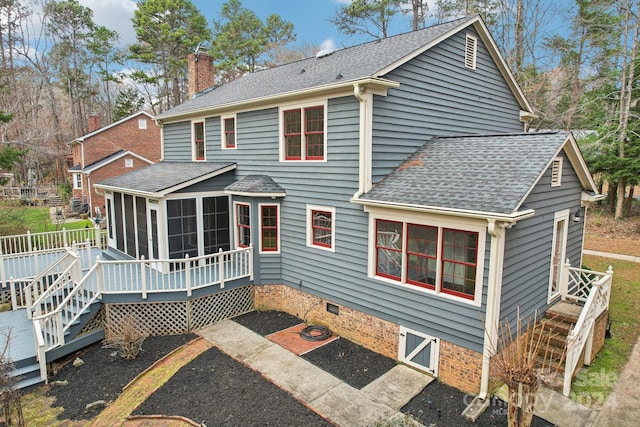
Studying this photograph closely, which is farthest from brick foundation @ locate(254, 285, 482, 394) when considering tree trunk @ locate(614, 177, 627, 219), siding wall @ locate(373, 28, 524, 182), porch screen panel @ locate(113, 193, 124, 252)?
tree trunk @ locate(614, 177, 627, 219)

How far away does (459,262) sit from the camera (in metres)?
7.07

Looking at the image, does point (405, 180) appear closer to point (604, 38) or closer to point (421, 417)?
point (421, 417)

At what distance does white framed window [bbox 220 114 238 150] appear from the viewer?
39.9 feet

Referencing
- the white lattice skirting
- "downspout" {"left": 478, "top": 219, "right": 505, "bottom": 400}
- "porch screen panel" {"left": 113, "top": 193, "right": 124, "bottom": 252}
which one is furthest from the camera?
"porch screen panel" {"left": 113, "top": 193, "right": 124, "bottom": 252}

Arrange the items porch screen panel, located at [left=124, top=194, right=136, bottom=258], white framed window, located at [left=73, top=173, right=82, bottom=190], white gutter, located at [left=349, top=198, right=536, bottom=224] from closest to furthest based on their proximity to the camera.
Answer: white gutter, located at [left=349, top=198, right=536, bottom=224], porch screen panel, located at [left=124, top=194, right=136, bottom=258], white framed window, located at [left=73, top=173, right=82, bottom=190]

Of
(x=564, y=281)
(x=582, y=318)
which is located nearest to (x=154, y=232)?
(x=582, y=318)

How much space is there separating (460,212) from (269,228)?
19.0 ft

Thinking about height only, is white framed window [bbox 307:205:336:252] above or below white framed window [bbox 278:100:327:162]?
below

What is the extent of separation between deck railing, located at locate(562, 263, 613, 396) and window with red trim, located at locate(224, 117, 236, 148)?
9985 mm

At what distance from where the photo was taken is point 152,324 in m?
9.74

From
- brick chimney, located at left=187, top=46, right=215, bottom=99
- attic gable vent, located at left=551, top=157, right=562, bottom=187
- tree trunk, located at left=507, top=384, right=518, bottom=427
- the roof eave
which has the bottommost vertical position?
tree trunk, located at left=507, top=384, right=518, bottom=427

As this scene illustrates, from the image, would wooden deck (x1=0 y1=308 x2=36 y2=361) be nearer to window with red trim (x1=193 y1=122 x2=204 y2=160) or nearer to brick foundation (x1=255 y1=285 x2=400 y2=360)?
brick foundation (x1=255 y1=285 x2=400 y2=360)

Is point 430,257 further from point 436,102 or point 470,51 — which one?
point 470,51

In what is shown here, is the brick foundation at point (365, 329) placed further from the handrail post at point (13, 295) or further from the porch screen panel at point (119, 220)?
the handrail post at point (13, 295)
